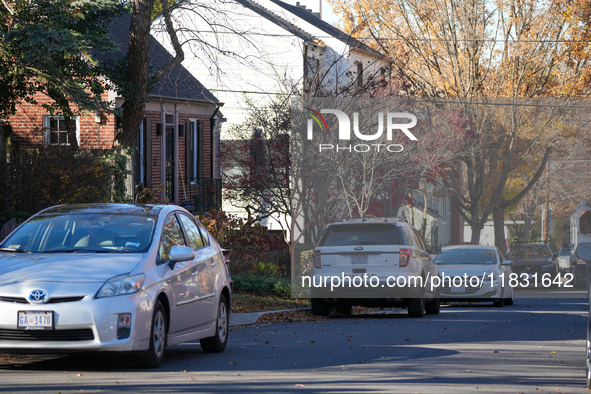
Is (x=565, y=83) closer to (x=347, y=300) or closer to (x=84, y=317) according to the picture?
(x=347, y=300)

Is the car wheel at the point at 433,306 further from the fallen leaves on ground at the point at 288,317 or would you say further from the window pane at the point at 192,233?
the window pane at the point at 192,233

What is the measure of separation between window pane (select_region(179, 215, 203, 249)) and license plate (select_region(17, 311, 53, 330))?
2.23 meters

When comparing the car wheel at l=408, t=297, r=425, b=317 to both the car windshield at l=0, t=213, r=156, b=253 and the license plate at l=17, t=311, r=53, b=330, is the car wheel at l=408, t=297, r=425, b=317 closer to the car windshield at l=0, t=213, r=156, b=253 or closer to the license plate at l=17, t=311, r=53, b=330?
the car windshield at l=0, t=213, r=156, b=253

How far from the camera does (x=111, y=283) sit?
7.83m

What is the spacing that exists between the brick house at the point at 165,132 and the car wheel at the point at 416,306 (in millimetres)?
11256

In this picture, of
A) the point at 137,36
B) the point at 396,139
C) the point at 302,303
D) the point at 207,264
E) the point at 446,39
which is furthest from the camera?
the point at 446,39

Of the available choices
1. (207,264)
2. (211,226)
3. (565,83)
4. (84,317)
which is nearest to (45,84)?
(211,226)

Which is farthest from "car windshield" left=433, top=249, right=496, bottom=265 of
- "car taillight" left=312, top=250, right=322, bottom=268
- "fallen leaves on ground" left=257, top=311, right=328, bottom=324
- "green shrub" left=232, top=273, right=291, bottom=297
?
"car taillight" left=312, top=250, right=322, bottom=268

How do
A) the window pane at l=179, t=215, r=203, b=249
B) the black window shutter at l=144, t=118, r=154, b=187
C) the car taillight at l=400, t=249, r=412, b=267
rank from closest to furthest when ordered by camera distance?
the window pane at l=179, t=215, r=203, b=249, the car taillight at l=400, t=249, r=412, b=267, the black window shutter at l=144, t=118, r=154, b=187

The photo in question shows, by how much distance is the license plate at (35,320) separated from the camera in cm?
760

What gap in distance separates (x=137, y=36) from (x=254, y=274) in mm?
7069

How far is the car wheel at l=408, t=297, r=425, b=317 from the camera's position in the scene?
1570cm

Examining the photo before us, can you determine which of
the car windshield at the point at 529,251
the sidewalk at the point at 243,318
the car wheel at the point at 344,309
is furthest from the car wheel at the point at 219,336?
the car windshield at the point at 529,251

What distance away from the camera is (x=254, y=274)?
22.0m
